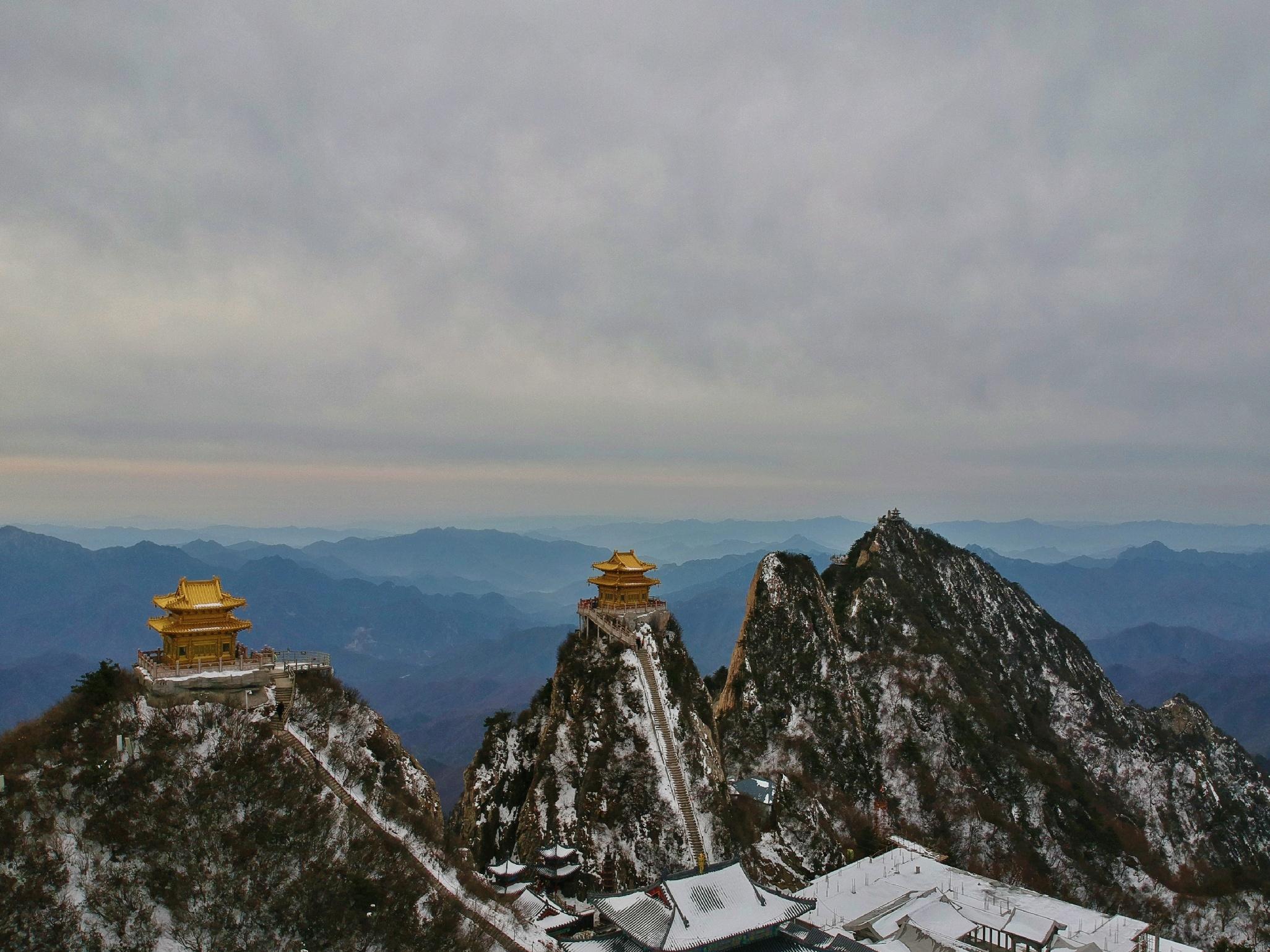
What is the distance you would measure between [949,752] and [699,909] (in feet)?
132

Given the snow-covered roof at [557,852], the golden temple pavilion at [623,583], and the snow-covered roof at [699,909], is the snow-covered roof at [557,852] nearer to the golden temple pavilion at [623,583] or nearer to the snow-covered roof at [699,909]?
the snow-covered roof at [699,909]

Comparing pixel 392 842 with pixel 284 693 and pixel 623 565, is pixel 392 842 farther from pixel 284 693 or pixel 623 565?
pixel 623 565

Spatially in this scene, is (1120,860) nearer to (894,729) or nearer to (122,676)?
(894,729)

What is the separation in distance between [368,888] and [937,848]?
46.0 m

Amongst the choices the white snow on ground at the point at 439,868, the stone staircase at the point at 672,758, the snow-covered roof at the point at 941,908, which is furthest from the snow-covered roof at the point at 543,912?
the snow-covered roof at the point at 941,908

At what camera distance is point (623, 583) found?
5181 centimetres

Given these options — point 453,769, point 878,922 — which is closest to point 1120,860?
point 878,922

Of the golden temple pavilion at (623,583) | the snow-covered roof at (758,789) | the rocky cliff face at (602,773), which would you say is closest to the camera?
the rocky cliff face at (602,773)

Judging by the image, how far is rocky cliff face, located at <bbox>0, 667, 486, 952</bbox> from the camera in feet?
80.3

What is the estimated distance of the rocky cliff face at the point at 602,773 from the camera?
1607 inches

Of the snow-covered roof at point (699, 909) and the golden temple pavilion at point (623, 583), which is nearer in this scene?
the snow-covered roof at point (699, 909)

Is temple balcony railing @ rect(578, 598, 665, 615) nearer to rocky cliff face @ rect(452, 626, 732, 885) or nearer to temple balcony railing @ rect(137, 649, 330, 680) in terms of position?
rocky cliff face @ rect(452, 626, 732, 885)

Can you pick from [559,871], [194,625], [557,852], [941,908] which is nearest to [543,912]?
[559,871]

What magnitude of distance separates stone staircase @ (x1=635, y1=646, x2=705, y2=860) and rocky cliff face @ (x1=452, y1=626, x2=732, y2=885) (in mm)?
366
